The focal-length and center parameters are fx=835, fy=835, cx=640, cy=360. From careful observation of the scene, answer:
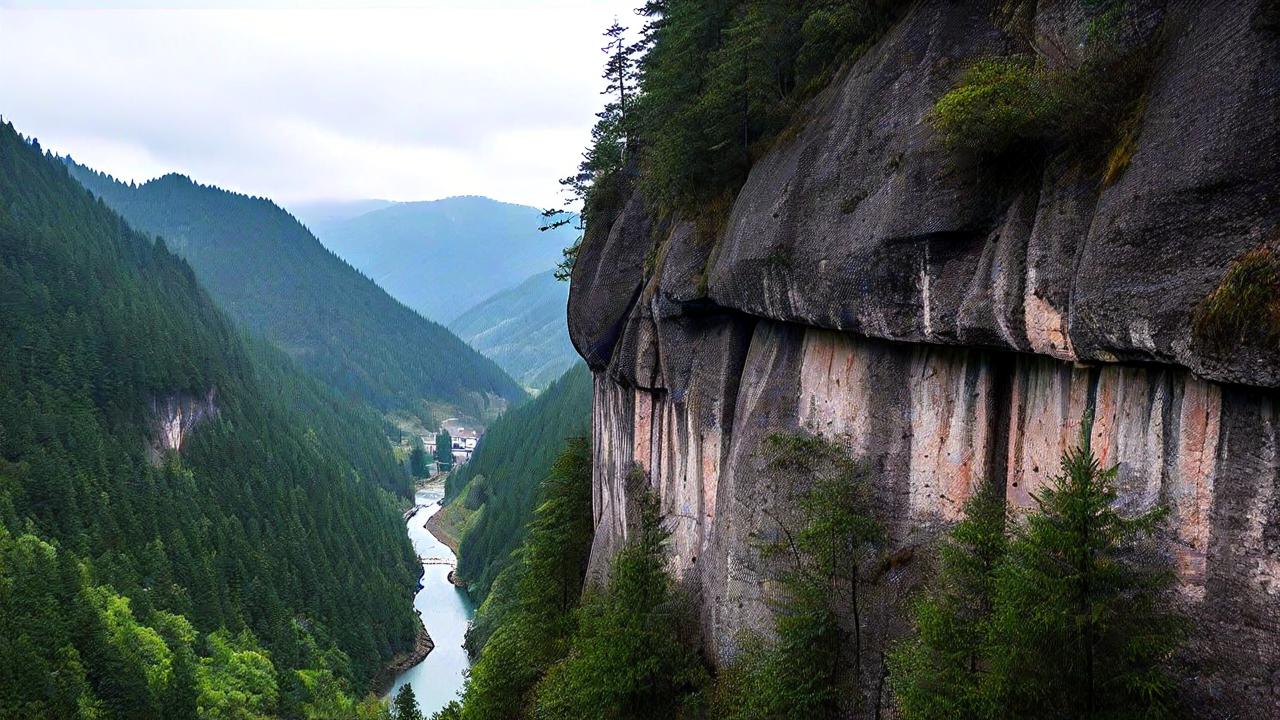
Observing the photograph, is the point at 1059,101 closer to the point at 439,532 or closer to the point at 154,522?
the point at 154,522

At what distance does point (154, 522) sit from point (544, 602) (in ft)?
192

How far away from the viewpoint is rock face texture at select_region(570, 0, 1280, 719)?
11133mm

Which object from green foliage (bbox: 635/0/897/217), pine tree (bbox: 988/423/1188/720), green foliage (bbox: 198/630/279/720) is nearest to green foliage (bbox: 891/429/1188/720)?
pine tree (bbox: 988/423/1188/720)

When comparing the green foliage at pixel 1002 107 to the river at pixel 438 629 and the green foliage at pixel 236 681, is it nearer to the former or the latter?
the green foliage at pixel 236 681

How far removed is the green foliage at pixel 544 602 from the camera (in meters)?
31.5

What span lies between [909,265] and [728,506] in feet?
28.6

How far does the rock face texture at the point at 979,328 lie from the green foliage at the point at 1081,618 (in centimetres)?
69

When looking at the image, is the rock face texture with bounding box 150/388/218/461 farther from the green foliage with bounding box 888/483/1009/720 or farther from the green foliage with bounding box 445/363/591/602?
the green foliage with bounding box 888/483/1009/720

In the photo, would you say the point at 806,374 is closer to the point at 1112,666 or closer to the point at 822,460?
the point at 822,460

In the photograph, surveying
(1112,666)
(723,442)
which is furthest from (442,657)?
(1112,666)

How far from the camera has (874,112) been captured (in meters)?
18.6

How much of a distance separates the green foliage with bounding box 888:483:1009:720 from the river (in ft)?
169

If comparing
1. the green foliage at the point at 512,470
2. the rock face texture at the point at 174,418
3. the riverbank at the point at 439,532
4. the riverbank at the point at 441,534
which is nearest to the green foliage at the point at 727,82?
the green foliage at the point at 512,470

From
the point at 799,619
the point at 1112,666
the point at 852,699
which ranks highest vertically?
the point at 1112,666
